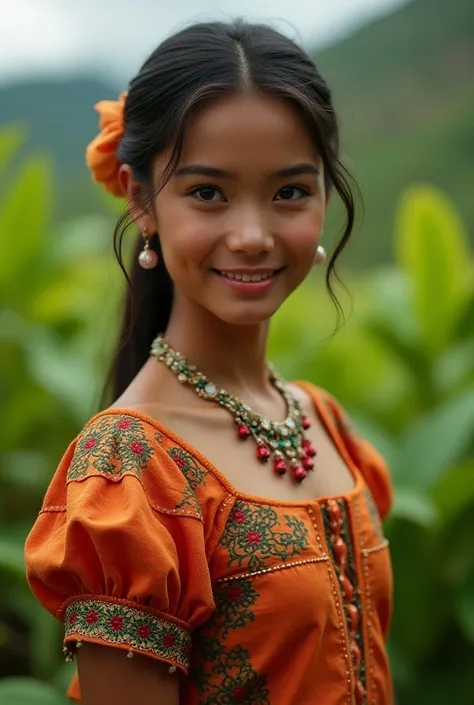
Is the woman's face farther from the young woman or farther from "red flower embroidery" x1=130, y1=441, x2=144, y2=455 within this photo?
"red flower embroidery" x1=130, y1=441, x2=144, y2=455

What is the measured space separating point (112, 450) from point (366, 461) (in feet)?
1.61

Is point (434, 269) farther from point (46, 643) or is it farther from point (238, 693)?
point (238, 693)

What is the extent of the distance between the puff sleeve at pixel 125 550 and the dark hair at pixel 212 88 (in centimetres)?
25

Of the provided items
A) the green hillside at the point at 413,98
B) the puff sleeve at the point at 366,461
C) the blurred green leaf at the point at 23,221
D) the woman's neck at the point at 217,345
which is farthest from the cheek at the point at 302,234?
the green hillside at the point at 413,98

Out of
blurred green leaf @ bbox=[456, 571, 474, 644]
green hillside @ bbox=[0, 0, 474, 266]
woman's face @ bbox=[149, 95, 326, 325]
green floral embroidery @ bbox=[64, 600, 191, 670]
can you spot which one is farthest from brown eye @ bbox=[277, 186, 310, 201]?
green hillside @ bbox=[0, 0, 474, 266]

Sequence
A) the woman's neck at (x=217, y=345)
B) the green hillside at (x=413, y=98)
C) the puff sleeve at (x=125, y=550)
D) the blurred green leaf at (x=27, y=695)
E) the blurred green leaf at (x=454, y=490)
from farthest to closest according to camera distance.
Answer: the green hillside at (x=413, y=98)
the blurred green leaf at (x=454, y=490)
the blurred green leaf at (x=27, y=695)
the woman's neck at (x=217, y=345)
the puff sleeve at (x=125, y=550)

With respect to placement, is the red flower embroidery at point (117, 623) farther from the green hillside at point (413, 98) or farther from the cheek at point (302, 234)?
the green hillside at point (413, 98)

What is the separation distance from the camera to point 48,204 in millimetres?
2465

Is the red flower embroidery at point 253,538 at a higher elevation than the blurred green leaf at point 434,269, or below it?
higher

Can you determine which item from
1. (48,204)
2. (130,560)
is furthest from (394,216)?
(130,560)

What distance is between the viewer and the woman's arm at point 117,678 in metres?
0.95

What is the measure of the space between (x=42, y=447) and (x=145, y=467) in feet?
4.98

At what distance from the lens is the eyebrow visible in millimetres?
1021

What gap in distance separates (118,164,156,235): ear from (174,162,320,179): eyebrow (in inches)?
3.3
